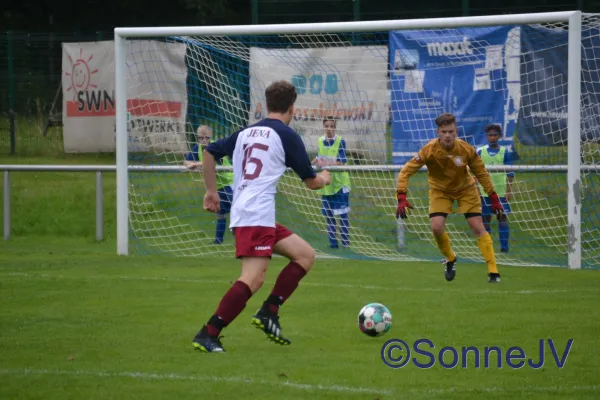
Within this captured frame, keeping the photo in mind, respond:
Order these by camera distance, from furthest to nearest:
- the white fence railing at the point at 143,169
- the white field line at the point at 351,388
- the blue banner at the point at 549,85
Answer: the blue banner at the point at 549,85
the white fence railing at the point at 143,169
the white field line at the point at 351,388

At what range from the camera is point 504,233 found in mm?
13750

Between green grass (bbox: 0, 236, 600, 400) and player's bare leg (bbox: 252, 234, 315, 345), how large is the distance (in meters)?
0.17

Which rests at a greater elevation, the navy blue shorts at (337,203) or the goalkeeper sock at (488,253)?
the navy blue shorts at (337,203)

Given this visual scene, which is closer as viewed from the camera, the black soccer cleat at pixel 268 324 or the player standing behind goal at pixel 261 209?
the player standing behind goal at pixel 261 209

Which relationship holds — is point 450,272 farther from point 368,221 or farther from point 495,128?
point 368,221

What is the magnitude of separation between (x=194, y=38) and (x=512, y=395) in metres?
8.84

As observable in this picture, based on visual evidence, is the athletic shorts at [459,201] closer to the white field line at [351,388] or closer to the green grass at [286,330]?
the green grass at [286,330]

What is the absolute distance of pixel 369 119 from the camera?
13594 millimetres

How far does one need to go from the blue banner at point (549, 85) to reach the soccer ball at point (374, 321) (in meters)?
5.97

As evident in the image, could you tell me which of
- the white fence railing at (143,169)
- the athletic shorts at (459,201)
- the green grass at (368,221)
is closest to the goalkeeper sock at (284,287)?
the athletic shorts at (459,201)

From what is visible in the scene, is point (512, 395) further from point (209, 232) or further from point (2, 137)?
point (2, 137)

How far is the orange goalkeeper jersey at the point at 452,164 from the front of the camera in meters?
10.8

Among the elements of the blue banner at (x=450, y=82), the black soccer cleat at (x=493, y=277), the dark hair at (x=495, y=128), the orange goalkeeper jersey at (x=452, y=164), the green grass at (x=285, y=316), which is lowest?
the green grass at (x=285, y=316)

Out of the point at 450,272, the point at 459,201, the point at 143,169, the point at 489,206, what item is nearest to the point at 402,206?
the point at 459,201
